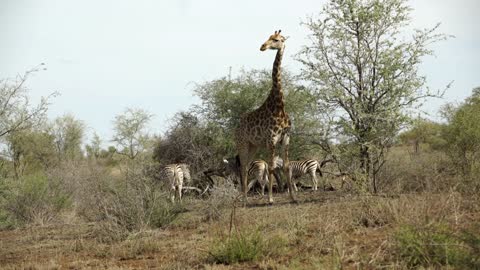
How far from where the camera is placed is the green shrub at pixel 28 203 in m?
12.1

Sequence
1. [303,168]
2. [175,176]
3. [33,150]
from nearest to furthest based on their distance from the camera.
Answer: [175,176] < [303,168] < [33,150]

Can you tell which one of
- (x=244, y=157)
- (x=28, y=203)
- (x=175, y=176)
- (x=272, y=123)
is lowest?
(x=28, y=203)

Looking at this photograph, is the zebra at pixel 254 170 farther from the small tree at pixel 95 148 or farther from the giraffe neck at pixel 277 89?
the small tree at pixel 95 148

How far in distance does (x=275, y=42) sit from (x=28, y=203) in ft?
23.3

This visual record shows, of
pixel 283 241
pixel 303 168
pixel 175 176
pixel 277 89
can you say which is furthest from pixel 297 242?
pixel 303 168

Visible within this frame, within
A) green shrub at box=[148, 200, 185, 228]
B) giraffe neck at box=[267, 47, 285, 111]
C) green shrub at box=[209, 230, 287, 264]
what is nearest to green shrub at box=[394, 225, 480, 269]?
green shrub at box=[209, 230, 287, 264]

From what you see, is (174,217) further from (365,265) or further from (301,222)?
(365,265)

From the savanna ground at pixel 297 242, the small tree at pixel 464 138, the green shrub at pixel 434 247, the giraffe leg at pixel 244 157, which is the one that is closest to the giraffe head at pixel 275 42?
the giraffe leg at pixel 244 157

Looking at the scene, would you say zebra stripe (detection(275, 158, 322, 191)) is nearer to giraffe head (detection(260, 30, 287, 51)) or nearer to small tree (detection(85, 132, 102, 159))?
giraffe head (detection(260, 30, 287, 51))

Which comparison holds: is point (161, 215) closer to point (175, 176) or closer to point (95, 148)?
point (175, 176)

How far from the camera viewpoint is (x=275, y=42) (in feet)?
39.7

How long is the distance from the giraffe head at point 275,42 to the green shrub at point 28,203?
6.52 metres

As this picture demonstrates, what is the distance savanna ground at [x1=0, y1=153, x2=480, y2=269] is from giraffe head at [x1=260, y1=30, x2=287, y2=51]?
3983mm

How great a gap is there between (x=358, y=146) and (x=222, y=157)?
6.12 m
